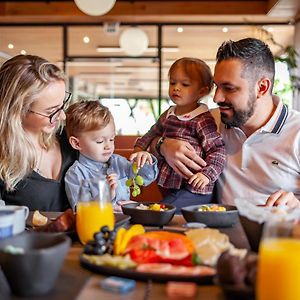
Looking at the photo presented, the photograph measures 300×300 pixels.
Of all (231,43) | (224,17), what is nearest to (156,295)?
(231,43)

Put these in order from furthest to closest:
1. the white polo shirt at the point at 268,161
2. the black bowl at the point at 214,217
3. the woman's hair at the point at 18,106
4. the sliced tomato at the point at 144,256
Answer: the white polo shirt at the point at 268,161 < the woman's hair at the point at 18,106 < the black bowl at the point at 214,217 < the sliced tomato at the point at 144,256

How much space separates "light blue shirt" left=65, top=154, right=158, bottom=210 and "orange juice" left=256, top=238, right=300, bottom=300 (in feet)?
4.09

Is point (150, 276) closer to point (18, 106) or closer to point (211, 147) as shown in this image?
point (18, 106)

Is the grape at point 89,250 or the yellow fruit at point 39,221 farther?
the yellow fruit at point 39,221

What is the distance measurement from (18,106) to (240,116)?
1.01 meters

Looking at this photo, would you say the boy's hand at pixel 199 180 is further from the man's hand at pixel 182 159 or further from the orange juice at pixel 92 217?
the orange juice at pixel 92 217

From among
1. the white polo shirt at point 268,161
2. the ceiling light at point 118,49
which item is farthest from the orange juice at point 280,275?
the ceiling light at point 118,49

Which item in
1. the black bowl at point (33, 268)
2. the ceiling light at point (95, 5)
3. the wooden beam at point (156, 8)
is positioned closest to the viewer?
Answer: the black bowl at point (33, 268)

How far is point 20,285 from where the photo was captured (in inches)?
39.4

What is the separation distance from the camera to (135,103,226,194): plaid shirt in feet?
7.81

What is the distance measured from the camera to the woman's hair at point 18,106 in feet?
6.67

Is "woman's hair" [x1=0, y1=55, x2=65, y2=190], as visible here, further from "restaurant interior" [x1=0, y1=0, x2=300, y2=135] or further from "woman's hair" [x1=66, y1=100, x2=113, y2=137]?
"restaurant interior" [x1=0, y1=0, x2=300, y2=135]

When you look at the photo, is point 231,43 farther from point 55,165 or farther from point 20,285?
point 20,285

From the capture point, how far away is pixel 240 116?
2.37 metres
